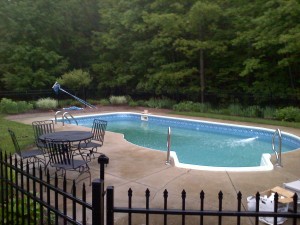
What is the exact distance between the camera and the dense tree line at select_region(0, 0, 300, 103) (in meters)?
16.0

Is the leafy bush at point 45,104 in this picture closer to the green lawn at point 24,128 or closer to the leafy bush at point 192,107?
the green lawn at point 24,128

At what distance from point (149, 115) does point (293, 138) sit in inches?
279

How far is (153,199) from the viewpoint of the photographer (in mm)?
4961

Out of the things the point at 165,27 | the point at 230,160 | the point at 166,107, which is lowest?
the point at 230,160

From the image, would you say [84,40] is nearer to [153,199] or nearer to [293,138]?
[293,138]

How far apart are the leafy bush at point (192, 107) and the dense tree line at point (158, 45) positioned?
4.23 feet

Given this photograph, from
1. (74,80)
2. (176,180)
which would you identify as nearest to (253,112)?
(176,180)

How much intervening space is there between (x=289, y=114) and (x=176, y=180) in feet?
29.7

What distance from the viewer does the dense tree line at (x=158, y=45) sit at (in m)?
16.0

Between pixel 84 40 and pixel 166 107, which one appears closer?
pixel 166 107

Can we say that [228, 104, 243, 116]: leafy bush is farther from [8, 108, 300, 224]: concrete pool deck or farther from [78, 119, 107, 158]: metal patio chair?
[78, 119, 107, 158]: metal patio chair

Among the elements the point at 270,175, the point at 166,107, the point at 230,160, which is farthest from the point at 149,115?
the point at 270,175

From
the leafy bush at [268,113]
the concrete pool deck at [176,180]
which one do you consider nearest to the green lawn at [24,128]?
the leafy bush at [268,113]

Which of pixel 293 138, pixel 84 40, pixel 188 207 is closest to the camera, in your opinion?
pixel 188 207
